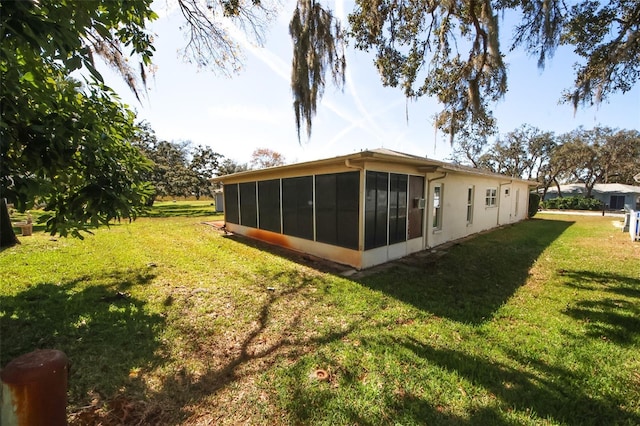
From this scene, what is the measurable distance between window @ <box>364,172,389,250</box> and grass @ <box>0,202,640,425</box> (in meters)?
0.74

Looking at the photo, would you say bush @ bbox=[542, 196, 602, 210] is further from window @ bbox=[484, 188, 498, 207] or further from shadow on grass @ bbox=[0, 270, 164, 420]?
shadow on grass @ bbox=[0, 270, 164, 420]

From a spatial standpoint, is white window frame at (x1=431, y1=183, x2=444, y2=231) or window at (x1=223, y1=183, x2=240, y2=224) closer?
white window frame at (x1=431, y1=183, x2=444, y2=231)

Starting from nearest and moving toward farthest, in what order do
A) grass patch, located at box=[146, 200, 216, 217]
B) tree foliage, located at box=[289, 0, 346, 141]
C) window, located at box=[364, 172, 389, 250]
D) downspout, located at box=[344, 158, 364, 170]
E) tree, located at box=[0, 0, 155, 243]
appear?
tree, located at box=[0, 0, 155, 243]
tree foliage, located at box=[289, 0, 346, 141]
downspout, located at box=[344, 158, 364, 170]
window, located at box=[364, 172, 389, 250]
grass patch, located at box=[146, 200, 216, 217]

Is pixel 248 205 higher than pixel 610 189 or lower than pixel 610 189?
lower

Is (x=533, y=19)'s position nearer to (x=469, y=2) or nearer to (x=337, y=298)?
(x=469, y=2)

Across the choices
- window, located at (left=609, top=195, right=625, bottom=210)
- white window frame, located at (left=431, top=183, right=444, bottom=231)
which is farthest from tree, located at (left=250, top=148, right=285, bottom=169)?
window, located at (left=609, top=195, right=625, bottom=210)

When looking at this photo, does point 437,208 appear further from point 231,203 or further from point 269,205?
point 231,203

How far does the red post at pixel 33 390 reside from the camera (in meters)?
1.55

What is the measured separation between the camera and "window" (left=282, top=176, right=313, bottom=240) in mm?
7414

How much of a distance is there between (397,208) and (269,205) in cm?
432

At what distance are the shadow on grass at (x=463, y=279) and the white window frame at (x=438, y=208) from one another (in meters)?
0.84

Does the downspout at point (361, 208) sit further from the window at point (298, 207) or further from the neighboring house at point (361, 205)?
the window at point (298, 207)

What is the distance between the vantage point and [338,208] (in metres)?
6.55

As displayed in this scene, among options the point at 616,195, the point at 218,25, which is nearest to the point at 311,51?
the point at 218,25
